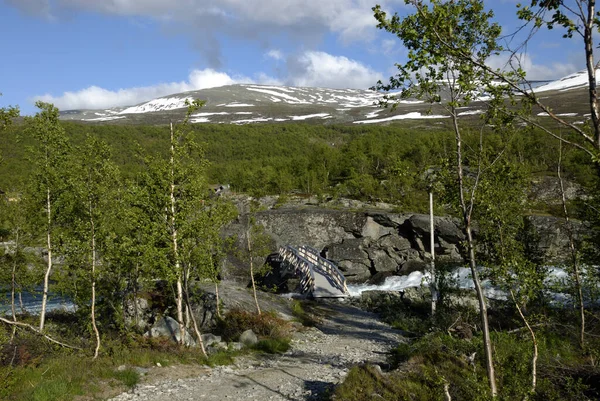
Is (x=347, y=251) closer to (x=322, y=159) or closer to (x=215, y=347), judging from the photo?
(x=215, y=347)

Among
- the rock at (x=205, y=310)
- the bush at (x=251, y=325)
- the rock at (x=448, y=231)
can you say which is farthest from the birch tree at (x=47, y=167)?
the rock at (x=448, y=231)

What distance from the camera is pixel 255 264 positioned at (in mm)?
37219

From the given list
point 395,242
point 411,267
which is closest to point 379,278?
point 411,267

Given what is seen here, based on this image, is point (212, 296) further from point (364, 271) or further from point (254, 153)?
point (254, 153)

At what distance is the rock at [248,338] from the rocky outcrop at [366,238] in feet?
53.1

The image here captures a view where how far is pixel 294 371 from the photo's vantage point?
527 inches

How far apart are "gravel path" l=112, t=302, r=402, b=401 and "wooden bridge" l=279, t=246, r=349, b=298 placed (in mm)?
7740

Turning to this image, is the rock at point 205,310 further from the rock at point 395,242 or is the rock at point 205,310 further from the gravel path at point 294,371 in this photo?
the rock at point 395,242

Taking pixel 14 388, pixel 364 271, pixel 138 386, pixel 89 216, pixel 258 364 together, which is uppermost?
pixel 89 216

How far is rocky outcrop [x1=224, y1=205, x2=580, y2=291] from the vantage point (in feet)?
120

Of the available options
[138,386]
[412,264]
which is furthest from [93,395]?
[412,264]

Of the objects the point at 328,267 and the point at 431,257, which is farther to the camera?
the point at 328,267

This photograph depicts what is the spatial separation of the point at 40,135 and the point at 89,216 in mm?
3858

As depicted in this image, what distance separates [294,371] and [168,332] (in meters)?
6.15
